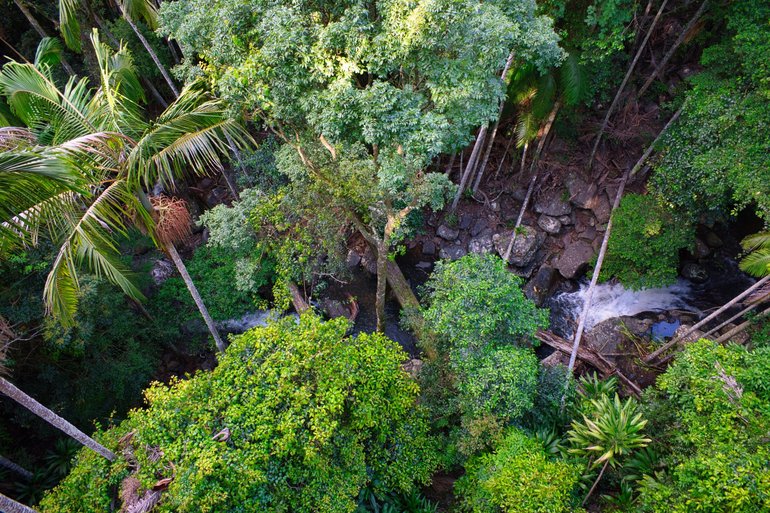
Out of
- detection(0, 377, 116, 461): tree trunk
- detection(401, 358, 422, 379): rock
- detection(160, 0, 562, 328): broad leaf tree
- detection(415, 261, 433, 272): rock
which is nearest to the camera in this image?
detection(0, 377, 116, 461): tree trunk

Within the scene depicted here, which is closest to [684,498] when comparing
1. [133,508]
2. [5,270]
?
[133,508]

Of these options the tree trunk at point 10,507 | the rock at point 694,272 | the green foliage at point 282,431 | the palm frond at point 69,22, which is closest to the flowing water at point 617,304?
the rock at point 694,272

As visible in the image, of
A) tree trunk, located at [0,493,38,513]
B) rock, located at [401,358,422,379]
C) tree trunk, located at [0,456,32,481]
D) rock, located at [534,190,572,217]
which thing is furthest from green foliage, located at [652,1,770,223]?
tree trunk, located at [0,456,32,481]

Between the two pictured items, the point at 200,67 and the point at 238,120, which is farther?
the point at 200,67

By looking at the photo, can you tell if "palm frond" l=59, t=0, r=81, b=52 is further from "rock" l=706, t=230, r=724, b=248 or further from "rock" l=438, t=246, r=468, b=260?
"rock" l=706, t=230, r=724, b=248

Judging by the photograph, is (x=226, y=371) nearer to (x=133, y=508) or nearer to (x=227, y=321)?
(x=133, y=508)

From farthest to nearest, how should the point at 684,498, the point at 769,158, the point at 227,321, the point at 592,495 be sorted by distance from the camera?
the point at 227,321, the point at 769,158, the point at 592,495, the point at 684,498

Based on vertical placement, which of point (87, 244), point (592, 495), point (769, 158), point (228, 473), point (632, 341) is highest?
point (87, 244)

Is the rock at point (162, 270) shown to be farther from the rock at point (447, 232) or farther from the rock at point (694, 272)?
the rock at point (694, 272)
